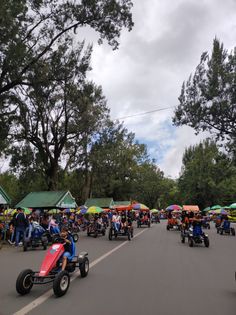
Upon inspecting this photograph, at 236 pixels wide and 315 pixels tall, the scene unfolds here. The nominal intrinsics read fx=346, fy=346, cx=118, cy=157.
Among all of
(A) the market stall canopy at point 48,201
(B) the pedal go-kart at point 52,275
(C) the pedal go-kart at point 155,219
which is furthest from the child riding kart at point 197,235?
(C) the pedal go-kart at point 155,219

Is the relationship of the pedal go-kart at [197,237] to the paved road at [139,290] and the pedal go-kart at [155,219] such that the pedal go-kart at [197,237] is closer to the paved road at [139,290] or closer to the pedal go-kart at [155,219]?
the paved road at [139,290]

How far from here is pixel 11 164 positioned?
33.2 metres

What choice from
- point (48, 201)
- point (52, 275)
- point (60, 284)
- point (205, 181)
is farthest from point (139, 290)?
point (205, 181)

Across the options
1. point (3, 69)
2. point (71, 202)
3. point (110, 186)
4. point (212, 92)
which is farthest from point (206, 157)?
point (3, 69)

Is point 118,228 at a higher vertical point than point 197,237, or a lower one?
higher

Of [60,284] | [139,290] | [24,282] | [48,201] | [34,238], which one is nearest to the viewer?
[60,284]

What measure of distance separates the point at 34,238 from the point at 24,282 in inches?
394

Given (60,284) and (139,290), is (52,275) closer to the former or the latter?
(60,284)

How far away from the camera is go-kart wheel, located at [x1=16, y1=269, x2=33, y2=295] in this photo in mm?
6855

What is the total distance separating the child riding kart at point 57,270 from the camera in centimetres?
688

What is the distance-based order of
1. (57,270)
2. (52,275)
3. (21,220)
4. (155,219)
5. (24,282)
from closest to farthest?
(24,282), (52,275), (57,270), (21,220), (155,219)

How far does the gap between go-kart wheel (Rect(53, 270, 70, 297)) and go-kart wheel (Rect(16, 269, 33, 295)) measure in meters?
0.65

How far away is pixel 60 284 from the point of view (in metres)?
6.85

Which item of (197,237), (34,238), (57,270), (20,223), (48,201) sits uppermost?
(48,201)
